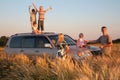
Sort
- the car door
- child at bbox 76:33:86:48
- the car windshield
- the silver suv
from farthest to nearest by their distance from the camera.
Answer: the car windshield, child at bbox 76:33:86:48, the car door, the silver suv

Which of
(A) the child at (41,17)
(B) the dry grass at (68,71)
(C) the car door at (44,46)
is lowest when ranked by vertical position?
(B) the dry grass at (68,71)

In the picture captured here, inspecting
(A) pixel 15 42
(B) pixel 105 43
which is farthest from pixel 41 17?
(B) pixel 105 43

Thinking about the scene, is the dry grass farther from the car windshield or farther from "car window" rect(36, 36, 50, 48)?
the car windshield

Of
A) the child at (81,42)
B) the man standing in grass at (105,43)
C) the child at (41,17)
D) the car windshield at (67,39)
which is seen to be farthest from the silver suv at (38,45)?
the child at (41,17)

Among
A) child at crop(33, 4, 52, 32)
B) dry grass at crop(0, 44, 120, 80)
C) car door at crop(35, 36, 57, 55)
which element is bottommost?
dry grass at crop(0, 44, 120, 80)

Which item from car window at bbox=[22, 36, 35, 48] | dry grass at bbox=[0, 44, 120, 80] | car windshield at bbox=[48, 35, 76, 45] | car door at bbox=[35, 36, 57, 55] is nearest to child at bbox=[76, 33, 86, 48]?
car windshield at bbox=[48, 35, 76, 45]

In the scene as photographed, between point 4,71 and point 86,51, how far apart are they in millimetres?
3503

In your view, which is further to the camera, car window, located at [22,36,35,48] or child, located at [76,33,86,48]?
car window, located at [22,36,35,48]

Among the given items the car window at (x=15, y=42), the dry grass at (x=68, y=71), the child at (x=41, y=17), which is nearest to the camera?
the dry grass at (x=68, y=71)

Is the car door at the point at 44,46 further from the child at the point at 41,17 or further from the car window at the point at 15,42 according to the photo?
the child at the point at 41,17

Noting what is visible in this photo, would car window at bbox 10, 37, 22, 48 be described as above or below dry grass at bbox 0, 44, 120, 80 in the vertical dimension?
above

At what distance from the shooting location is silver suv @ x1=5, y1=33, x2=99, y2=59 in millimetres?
15284

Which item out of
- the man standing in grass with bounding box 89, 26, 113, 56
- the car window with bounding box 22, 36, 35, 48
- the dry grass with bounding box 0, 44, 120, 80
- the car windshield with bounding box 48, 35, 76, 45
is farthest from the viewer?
the car window with bounding box 22, 36, 35, 48

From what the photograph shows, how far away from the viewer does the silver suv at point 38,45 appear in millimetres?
15284
